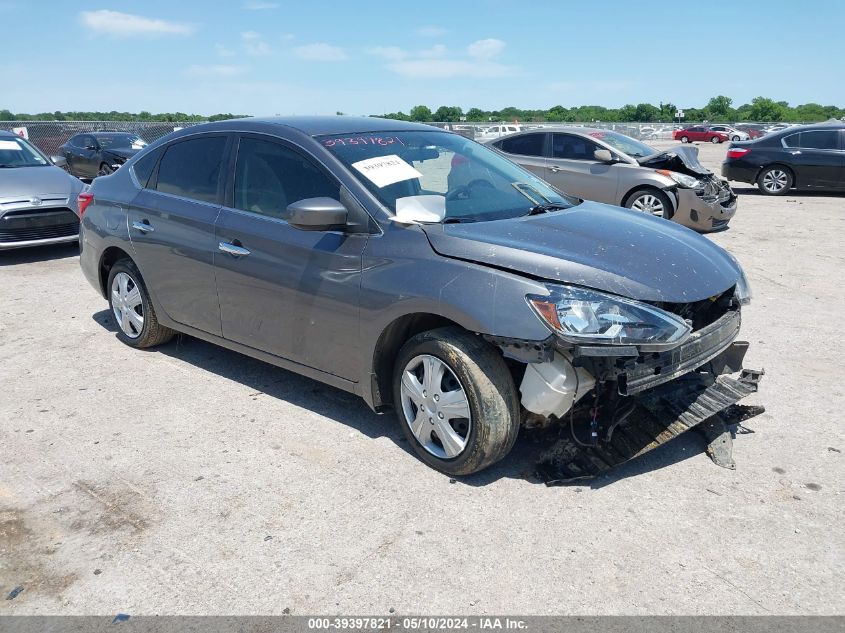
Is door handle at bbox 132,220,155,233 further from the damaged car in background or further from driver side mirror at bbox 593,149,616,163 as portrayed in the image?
driver side mirror at bbox 593,149,616,163

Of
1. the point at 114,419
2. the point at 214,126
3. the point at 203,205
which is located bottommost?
the point at 114,419

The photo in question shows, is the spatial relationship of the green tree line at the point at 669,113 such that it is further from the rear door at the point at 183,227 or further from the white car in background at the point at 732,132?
the rear door at the point at 183,227

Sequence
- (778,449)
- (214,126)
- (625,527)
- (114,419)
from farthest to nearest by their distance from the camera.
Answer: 1. (214,126)
2. (114,419)
3. (778,449)
4. (625,527)

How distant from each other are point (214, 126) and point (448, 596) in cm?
353

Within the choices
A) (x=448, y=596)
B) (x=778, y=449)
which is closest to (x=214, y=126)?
(x=448, y=596)

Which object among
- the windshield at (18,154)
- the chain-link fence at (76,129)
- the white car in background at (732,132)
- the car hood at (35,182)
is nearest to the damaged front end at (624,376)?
the car hood at (35,182)

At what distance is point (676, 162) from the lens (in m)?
10.9

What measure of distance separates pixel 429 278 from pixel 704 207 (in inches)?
318

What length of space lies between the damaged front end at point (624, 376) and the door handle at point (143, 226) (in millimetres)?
3026

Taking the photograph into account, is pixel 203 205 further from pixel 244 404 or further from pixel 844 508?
pixel 844 508

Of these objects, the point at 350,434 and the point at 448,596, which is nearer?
the point at 448,596

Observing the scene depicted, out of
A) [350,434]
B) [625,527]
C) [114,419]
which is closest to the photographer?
[625,527]

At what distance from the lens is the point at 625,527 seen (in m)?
3.24

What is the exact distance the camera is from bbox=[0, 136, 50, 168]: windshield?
32.9ft
